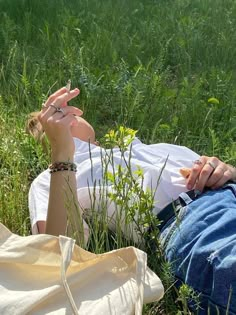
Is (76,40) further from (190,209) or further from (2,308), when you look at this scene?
(2,308)

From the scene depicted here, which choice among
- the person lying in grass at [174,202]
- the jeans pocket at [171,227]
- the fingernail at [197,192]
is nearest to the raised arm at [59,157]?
the person lying in grass at [174,202]

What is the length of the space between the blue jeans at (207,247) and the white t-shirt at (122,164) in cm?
10

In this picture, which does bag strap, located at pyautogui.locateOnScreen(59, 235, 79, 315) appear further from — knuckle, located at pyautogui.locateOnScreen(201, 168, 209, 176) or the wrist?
knuckle, located at pyautogui.locateOnScreen(201, 168, 209, 176)

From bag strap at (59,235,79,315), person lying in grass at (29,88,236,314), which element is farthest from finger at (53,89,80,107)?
bag strap at (59,235,79,315)

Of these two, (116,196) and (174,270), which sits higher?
(116,196)

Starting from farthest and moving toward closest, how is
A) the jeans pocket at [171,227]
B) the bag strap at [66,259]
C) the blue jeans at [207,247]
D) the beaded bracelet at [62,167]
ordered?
the beaded bracelet at [62,167] → the jeans pocket at [171,227] → the blue jeans at [207,247] → the bag strap at [66,259]

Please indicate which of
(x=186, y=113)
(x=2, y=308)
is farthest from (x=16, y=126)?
(x=2, y=308)

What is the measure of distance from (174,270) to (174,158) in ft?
2.17

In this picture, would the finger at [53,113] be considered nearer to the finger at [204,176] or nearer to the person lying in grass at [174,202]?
the person lying in grass at [174,202]

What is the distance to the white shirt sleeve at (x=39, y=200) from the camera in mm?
2362

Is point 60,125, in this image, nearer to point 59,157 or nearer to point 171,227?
point 59,157

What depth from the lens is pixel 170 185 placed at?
2488 mm

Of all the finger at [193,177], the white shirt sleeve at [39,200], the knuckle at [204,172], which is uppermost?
the knuckle at [204,172]

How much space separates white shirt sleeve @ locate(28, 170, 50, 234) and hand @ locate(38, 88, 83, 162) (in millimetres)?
170
